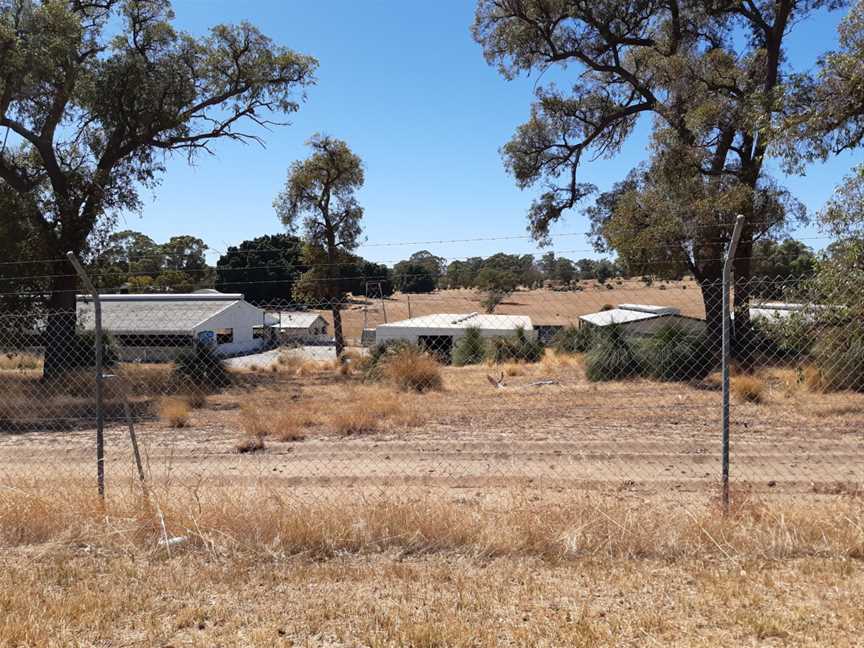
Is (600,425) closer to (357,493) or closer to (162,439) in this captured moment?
(357,493)

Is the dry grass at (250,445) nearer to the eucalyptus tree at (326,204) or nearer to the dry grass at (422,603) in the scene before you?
the dry grass at (422,603)

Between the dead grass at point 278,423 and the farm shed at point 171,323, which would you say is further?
the farm shed at point 171,323

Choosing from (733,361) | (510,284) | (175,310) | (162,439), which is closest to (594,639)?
(162,439)

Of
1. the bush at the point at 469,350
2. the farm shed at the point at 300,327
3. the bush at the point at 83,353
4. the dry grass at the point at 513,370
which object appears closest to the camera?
the bush at the point at 83,353

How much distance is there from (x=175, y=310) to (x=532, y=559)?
121ft

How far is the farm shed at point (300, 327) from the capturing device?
46.4 meters

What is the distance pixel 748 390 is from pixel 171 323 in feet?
100

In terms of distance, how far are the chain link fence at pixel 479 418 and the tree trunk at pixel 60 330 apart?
0.08 m

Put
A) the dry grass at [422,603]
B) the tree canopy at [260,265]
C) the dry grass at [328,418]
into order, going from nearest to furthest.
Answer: the dry grass at [422,603] < the dry grass at [328,418] < the tree canopy at [260,265]

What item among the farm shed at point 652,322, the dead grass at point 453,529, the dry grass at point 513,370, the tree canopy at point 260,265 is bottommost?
the dry grass at point 513,370

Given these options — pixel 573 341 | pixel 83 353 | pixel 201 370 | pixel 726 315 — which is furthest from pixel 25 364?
pixel 726 315

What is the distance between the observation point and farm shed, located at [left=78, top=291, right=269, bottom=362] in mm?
36188

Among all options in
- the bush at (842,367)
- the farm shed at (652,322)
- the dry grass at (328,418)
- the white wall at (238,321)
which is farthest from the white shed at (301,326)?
the bush at (842,367)

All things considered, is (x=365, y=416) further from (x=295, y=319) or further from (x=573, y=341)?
(x=295, y=319)
